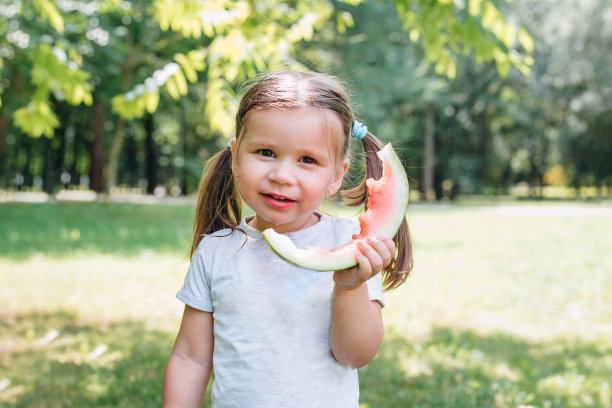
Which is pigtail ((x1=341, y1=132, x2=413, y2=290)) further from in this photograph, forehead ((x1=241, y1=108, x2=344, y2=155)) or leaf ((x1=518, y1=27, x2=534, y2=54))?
leaf ((x1=518, y1=27, x2=534, y2=54))

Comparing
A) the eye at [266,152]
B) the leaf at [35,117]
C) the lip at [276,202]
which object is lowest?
the lip at [276,202]

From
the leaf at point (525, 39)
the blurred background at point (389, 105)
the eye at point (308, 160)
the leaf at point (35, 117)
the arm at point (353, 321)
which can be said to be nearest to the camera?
the arm at point (353, 321)

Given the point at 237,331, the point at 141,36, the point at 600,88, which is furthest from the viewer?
the point at 600,88

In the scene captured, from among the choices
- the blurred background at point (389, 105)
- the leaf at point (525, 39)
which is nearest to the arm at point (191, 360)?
the leaf at point (525, 39)

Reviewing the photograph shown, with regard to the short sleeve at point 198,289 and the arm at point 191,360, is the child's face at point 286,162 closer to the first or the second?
the short sleeve at point 198,289

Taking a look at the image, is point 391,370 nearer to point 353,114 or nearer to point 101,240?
point 353,114

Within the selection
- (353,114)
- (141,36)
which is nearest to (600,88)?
(141,36)

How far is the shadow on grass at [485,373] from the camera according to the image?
160 inches

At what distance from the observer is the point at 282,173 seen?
1695 mm

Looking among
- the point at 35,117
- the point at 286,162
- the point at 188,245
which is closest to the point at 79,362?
the point at 35,117

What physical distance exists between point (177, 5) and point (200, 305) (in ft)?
10.9

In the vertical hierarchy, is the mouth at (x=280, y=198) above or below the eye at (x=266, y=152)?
below

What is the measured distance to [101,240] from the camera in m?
11.9

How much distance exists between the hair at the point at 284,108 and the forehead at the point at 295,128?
19mm
